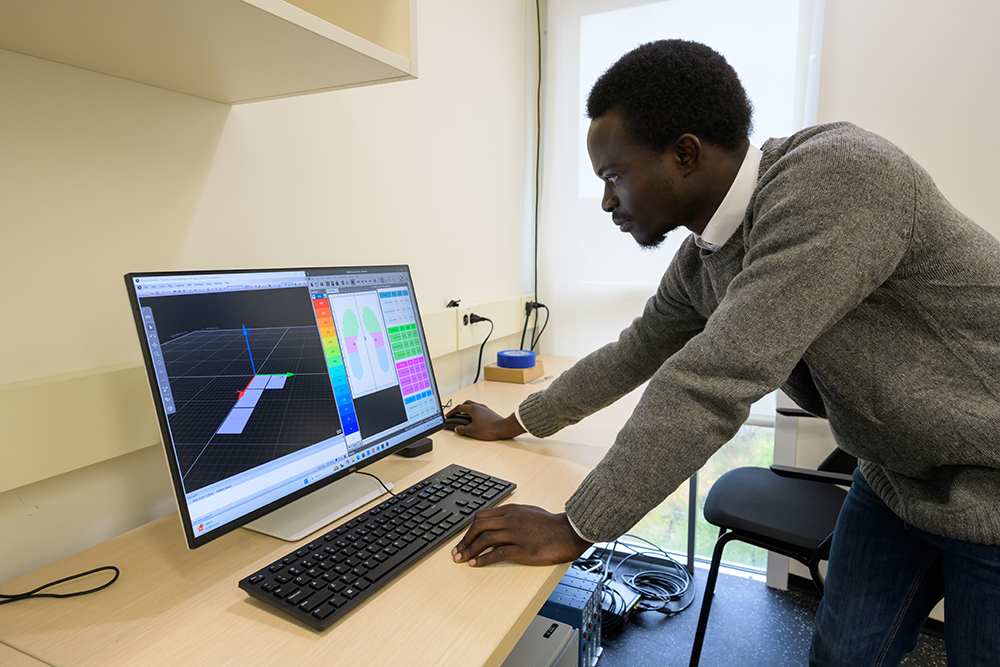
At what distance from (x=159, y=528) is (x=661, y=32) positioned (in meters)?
2.33

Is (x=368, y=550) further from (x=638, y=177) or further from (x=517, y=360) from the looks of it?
(x=517, y=360)

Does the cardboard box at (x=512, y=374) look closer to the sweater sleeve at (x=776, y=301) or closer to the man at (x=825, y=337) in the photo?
the man at (x=825, y=337)

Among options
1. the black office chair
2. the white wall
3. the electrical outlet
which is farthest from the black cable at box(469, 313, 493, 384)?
the black office chair

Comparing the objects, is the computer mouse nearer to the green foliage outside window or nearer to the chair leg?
the chair leg

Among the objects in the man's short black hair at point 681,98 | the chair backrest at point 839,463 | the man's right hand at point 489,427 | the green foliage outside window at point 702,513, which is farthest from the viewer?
the green foliage outside window at point 702,513

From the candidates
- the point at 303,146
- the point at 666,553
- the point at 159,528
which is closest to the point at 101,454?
the point at 159,528

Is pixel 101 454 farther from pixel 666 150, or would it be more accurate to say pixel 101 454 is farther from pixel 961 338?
pixel 961 338

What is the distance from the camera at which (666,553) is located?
2422 millimetres

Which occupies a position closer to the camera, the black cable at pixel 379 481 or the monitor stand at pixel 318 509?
the monitor stand at pixel 318 509

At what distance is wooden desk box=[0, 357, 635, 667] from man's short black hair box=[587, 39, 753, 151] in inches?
28.3

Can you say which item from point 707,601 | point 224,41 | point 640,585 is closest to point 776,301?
point 224,41

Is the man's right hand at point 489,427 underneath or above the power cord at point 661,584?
above

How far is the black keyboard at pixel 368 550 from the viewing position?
0.70 metres

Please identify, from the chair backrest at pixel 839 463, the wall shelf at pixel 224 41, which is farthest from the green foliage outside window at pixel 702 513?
the wall shelf at pixel 224 41
